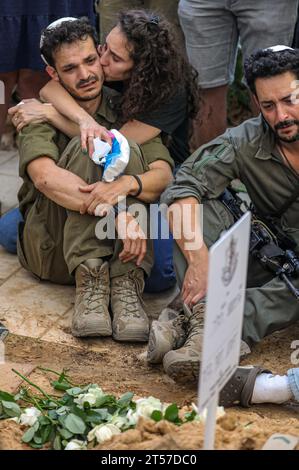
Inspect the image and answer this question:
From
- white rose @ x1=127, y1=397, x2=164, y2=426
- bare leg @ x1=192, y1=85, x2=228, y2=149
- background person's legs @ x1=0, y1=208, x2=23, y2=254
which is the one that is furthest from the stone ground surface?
bare leg @ x1=192, y1=85, x2=228, y2=149

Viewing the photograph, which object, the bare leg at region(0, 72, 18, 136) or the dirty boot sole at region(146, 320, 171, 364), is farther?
the bare leg at region(0, 72, 18, 136)

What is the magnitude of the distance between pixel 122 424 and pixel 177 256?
1.18 m

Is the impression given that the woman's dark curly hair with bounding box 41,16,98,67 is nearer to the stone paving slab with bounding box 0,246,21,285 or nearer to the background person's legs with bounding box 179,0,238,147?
the background person's legs with bounding box 179,0,238,147

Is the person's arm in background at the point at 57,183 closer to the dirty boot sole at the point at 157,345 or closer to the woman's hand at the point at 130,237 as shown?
the woman's hand at the point at 130,237

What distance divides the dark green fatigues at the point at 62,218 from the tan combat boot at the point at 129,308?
0.14 ft

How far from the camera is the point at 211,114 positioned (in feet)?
17.2

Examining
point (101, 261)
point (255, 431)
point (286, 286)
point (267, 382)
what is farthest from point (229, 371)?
point (101, 261)

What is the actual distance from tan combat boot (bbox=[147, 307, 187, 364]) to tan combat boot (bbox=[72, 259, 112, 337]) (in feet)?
0.89

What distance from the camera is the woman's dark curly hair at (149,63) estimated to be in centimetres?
434

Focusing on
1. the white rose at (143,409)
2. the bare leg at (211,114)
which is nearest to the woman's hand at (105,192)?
the bare leg at (211,114)

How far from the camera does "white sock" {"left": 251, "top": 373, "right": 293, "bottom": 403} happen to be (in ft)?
11.7

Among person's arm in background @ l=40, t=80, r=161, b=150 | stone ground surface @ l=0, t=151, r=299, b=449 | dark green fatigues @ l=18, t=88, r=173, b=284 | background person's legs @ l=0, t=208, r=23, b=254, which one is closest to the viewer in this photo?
stone ground surface @ l=0, t=151, r=299, b=449

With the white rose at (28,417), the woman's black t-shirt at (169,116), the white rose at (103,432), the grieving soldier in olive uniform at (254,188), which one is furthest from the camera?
the woman's black t-shirt at (169,116)

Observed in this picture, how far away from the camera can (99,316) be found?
4094mm
